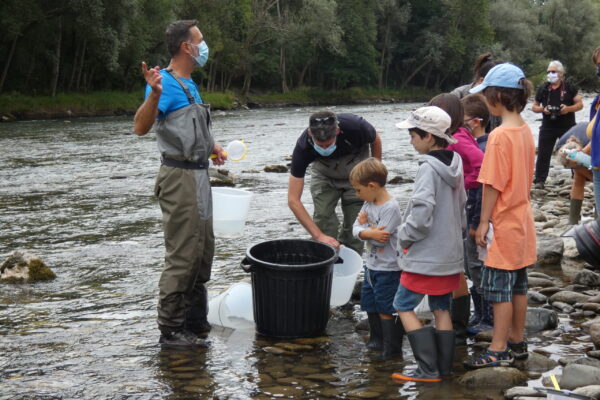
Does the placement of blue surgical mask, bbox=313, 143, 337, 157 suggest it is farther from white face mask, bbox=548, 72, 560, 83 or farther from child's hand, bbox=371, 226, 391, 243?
white face mask, bbox=548, 72, 560, 83

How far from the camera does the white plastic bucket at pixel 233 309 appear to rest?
4914 millimetres

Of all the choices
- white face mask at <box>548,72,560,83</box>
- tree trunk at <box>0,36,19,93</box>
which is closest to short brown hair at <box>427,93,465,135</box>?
white face mask at <box>548,72,560,83</box>

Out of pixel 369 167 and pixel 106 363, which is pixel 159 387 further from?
pixel 369 167

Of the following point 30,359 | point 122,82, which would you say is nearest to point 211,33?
point 122,82

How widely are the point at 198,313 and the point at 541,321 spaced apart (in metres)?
2.24

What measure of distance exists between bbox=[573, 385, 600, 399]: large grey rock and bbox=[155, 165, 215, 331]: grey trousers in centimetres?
230

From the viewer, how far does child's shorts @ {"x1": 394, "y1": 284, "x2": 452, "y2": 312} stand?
12.7 feet

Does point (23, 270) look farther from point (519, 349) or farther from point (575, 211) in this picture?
point (575, 211)

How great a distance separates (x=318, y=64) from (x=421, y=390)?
189ft

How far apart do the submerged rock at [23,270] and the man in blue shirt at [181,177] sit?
2.20m

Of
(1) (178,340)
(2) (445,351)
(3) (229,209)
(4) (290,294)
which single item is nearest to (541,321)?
(2) (445,351)

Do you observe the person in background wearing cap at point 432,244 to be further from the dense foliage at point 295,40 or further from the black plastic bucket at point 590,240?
the dense foliage at point 295,40

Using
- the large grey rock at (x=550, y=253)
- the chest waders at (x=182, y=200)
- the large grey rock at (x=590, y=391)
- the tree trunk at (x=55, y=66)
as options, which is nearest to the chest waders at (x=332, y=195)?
the chest waders at (x=182, y=200)

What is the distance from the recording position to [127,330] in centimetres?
484
